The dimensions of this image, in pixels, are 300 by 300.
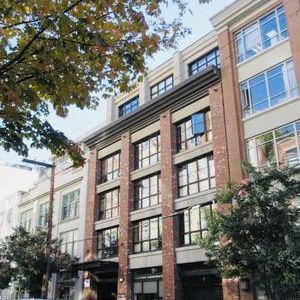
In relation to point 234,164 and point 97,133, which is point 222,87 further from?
point 97,133

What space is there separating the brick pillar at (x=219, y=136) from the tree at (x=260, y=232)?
232 inches

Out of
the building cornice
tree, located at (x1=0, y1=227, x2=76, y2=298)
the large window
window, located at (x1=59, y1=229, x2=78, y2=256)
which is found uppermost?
the building cornice

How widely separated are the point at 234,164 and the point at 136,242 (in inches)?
379

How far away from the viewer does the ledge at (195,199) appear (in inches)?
1004

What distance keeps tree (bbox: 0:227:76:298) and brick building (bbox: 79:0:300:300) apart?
2.06 m

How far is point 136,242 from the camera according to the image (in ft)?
98.9

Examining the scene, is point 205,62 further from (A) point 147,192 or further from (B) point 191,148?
(A) point 147,192

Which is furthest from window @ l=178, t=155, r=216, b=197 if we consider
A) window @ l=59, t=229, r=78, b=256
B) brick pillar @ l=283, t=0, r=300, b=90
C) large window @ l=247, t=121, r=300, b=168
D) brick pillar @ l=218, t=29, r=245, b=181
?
window @ l=59, t=229, r=78, b=256

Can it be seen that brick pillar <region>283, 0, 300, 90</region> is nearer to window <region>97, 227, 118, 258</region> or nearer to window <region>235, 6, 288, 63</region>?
window <region>235, 6, 288, 63</region>

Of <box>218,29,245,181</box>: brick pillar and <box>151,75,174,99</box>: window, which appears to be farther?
<box>151,75,174,99</box>: window

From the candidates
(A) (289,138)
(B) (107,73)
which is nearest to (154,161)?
(A) (289,138)

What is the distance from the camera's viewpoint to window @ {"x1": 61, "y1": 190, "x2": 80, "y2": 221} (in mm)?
37600

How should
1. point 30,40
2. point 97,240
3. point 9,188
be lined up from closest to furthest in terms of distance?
point 30,40 < point 97,240 < point 9,188

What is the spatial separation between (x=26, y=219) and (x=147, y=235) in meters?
20.9
